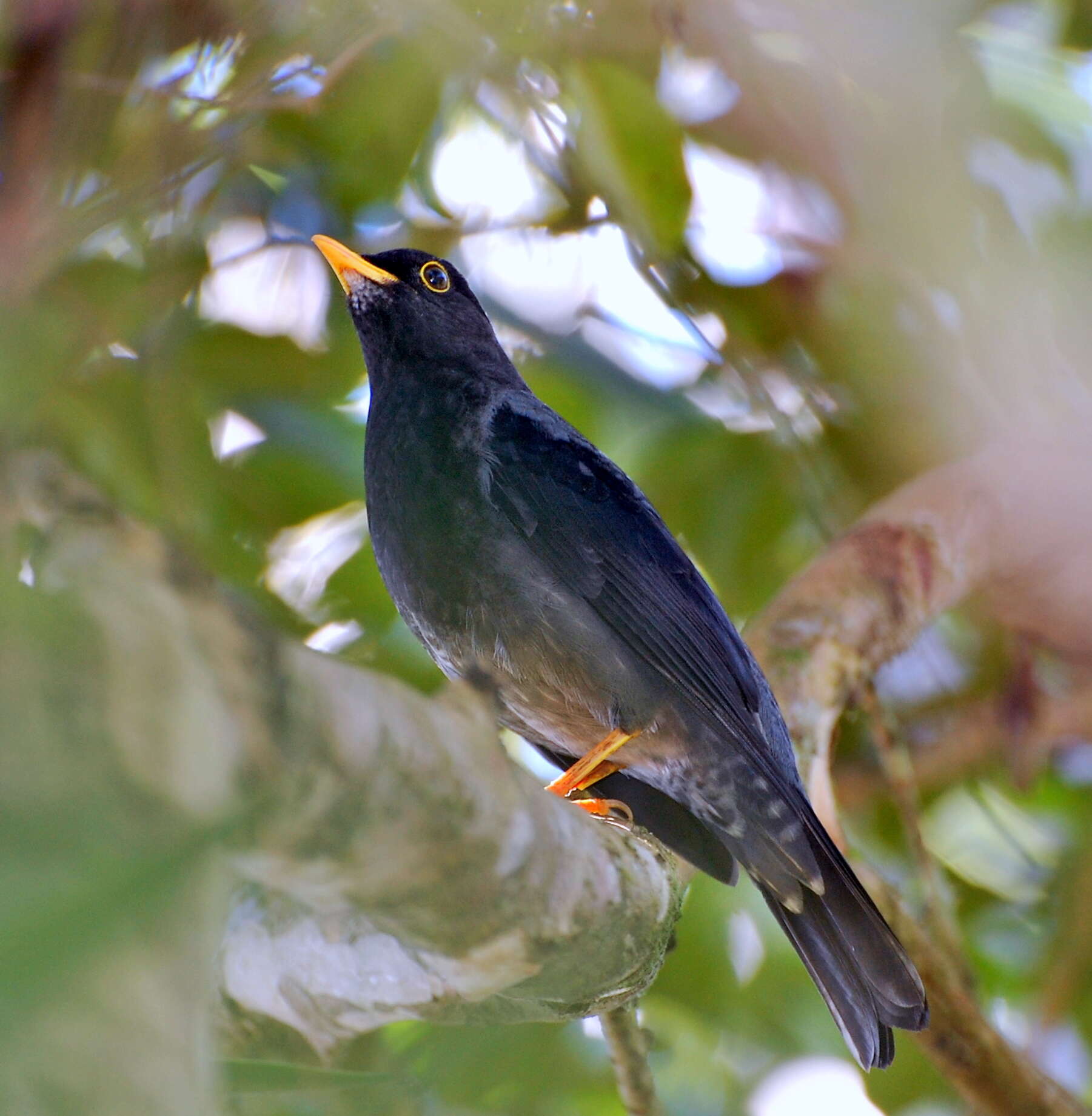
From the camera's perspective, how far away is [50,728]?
54.7 inches

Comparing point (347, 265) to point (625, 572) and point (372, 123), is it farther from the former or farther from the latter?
point (625, 572)

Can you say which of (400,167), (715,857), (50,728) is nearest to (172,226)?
(400,167)

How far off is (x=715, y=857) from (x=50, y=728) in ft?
10.3

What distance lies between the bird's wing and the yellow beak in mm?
1028

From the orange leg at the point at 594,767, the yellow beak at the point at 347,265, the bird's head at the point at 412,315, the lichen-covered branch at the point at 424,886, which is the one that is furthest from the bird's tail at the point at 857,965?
the yellow beak at the point at 347,265

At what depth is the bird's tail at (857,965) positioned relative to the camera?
12.1 feet

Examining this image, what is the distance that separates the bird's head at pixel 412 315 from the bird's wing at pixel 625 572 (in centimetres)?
55

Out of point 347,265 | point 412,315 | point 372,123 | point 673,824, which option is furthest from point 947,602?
point 372,123

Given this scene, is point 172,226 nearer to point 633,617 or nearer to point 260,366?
point 260,366

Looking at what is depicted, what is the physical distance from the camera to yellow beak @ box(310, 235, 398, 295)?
4.91m

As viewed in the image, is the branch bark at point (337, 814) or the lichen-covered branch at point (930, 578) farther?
the lichen-covered branch at point (930, 578)

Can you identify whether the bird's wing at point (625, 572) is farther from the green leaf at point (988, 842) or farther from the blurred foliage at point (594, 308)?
the green leaf at point (988, 842)

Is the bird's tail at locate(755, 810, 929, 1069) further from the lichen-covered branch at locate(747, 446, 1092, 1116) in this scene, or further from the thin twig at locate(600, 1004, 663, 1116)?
the thin twig at locate(600, 1004, 663, 1116)

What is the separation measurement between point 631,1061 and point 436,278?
305cm
